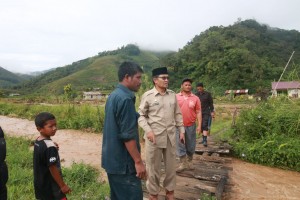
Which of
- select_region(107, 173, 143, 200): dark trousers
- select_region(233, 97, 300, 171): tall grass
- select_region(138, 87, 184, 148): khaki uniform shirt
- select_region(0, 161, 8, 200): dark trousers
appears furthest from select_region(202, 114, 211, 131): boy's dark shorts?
select_region(0, 161, 8, 200): dark trousers

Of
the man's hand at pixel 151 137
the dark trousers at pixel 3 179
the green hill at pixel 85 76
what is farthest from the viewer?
the green hill at pixel 85 76

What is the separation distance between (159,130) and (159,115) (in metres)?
0.20

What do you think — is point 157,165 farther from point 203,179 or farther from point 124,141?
point 203,179

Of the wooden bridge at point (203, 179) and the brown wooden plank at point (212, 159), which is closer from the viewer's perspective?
the wooden bridge at point (203, 179)

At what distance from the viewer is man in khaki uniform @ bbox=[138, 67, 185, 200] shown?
3705mm

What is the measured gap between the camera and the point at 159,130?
146 inches

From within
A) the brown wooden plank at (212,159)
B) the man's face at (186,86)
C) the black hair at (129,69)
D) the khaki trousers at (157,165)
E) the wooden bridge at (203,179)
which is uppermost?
the black hair at (129,69)

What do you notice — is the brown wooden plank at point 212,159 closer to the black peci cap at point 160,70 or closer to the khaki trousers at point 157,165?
the khaki trousers at point 157,165

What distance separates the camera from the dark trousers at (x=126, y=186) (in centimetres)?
258

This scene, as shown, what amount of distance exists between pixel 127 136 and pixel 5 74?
165m

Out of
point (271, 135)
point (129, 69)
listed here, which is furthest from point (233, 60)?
point (129, 69)

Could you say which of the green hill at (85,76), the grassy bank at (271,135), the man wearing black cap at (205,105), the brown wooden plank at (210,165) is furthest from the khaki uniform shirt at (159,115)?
the green hill at (85,76)

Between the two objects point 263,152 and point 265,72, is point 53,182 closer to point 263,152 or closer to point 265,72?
point 263,152

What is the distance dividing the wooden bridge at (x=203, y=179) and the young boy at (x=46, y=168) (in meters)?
1.78
